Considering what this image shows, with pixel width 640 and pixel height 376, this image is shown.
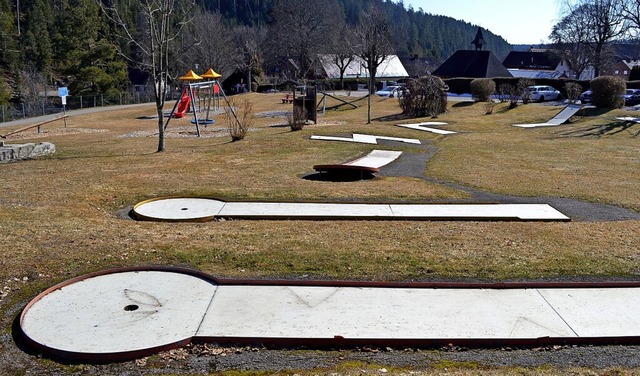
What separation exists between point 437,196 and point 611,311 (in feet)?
→ 18.1

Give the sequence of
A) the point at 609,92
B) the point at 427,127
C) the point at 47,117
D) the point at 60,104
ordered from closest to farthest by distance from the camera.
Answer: the point at 427,127 < the point at 609,92 < the point at 47,117 < the point at 60,104

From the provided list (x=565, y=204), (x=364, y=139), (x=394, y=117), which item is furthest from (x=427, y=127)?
(x=565, y=204)

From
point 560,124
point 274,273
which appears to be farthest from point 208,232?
point 560,124

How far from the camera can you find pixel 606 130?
78.3 ft

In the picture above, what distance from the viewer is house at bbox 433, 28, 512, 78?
5759cm

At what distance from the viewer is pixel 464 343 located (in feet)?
16.1

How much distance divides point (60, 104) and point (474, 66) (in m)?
38.6

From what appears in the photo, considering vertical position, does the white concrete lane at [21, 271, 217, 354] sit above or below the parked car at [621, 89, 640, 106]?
below

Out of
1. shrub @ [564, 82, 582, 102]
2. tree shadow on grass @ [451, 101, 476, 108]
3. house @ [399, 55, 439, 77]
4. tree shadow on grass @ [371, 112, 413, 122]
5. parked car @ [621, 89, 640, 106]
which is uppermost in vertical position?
house @ [399, 55, 439, 77]

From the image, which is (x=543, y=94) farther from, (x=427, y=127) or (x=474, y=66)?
(x=427, y=127)

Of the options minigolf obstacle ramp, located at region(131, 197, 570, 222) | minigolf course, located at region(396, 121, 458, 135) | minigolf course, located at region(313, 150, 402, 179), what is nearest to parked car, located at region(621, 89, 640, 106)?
minigolf course, located at region(396, 121, 458, 135)

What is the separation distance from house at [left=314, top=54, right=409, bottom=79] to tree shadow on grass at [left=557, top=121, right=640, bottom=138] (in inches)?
1325

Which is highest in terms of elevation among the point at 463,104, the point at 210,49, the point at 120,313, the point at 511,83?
the point at 210,49

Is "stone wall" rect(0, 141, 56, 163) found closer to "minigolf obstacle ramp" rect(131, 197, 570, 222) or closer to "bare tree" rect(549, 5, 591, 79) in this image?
"minigolf obstacle ramp" rect(131, 197, 570, 222)
